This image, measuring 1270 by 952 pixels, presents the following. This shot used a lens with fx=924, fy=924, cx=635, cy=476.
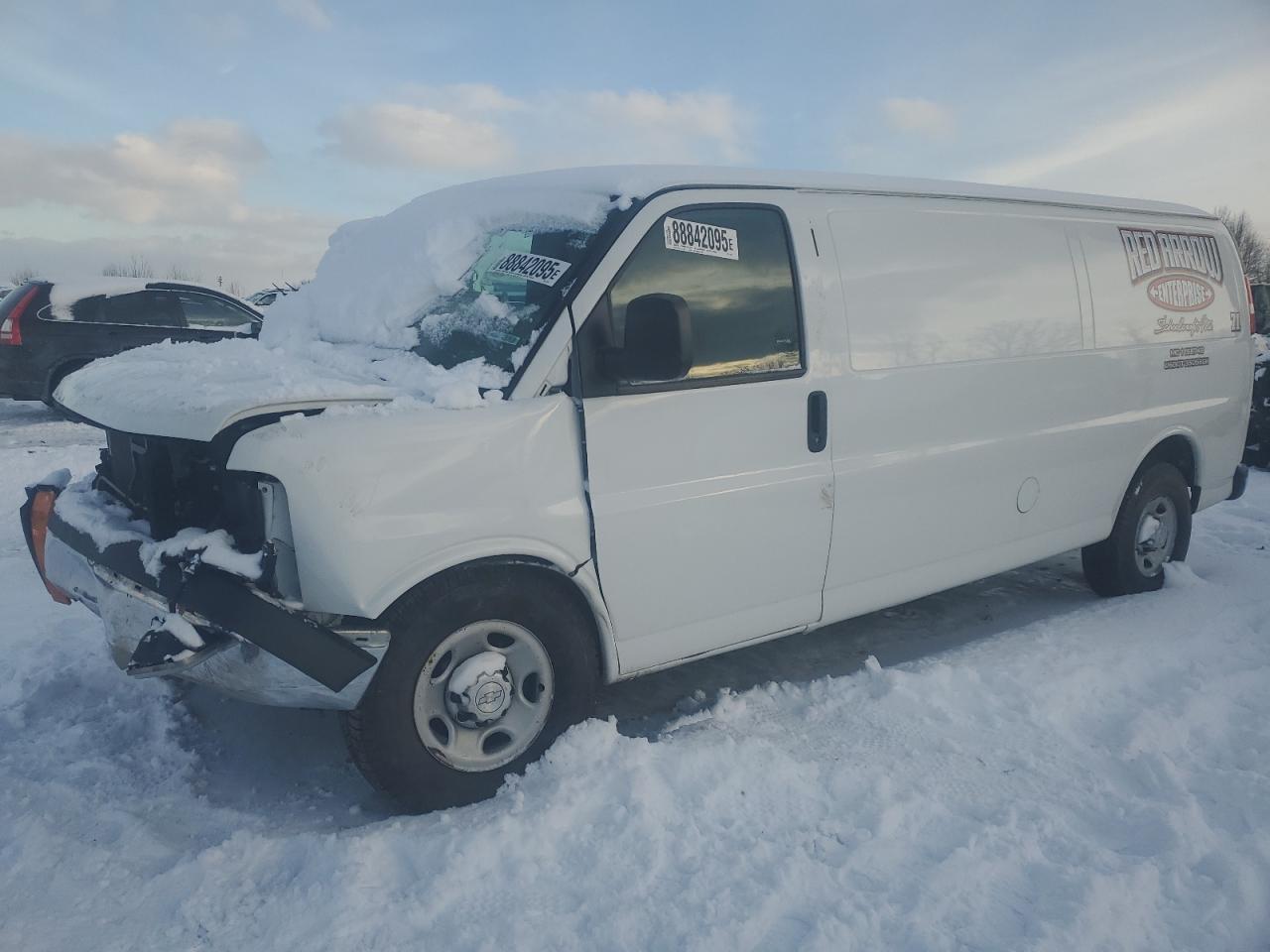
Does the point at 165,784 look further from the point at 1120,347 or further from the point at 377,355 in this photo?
the point at 1120,347

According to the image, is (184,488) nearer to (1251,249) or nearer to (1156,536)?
(1156,536)

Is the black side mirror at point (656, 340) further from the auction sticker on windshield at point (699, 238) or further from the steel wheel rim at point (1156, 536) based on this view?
the steel wheel rim at point (1156, 536)

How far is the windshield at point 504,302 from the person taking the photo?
118 inches

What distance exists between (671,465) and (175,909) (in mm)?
1904

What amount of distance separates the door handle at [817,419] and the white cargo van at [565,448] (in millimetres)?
17

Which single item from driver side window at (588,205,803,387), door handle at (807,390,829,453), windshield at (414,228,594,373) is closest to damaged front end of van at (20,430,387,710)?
windshield at (414,228,594,373)

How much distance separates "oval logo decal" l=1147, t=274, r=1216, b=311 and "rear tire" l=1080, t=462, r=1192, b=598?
87cm

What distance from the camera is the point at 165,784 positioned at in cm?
312

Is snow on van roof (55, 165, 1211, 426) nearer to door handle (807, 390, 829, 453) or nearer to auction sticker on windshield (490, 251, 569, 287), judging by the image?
auction sticker on windshield (490, 251, 569, 287)

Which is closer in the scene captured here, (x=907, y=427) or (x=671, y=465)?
(x=671, y=465)

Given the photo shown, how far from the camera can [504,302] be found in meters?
3.10

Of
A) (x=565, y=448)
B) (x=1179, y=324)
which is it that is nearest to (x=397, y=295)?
(x=565, y=448)

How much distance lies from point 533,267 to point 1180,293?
3.84 meters

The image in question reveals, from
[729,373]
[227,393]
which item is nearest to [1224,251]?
[729,373]
